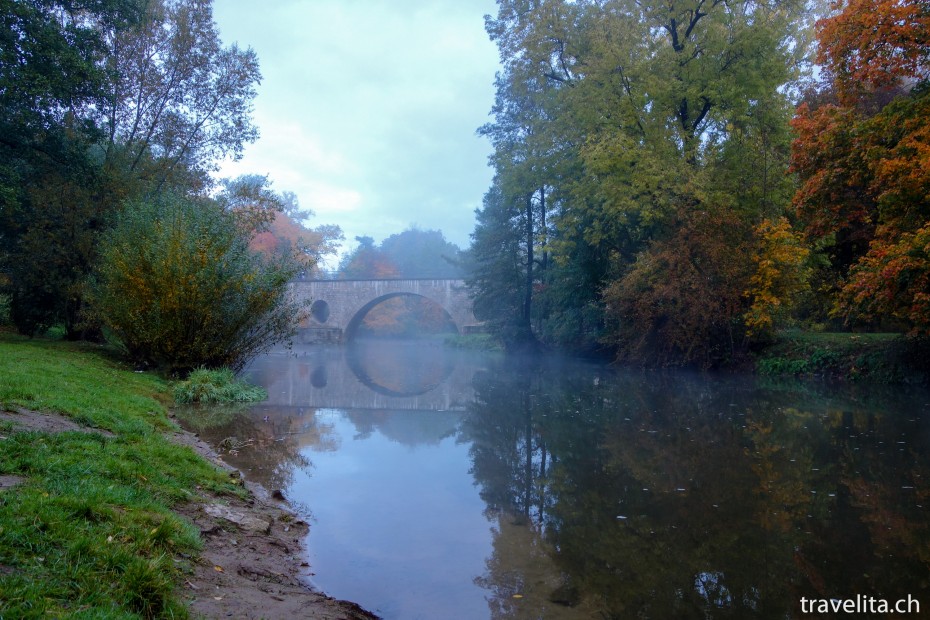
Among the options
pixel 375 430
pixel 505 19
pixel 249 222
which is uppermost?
pixel 505 19

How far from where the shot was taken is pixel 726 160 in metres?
16.7

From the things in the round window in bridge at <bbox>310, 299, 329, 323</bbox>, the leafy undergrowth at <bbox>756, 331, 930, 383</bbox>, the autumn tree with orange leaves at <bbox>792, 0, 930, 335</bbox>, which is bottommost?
the leafy undergrowth at <bbox>756, 331, 930, 383</bbox>

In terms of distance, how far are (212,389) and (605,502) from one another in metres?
8.25

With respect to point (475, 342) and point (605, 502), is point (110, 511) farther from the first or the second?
point (475, 342)

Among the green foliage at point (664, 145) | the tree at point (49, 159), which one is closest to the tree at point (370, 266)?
the green foliage at point (664, 145)

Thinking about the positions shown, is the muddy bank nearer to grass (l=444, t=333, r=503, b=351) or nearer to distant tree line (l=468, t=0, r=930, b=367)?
distant tree line (l=468, t=0, r=930, b=367)

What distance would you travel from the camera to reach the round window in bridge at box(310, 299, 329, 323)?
49219 millimetres

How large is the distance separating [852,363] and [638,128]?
8623mm

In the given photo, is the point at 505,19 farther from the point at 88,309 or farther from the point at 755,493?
the point at 755,493

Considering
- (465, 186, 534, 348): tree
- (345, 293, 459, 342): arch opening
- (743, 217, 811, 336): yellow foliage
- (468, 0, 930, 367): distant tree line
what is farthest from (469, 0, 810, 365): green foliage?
(345, 293, 459, 342): arch opening

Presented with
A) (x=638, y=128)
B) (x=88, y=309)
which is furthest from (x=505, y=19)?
(x=88, y=309)

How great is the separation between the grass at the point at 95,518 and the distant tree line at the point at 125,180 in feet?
18.5

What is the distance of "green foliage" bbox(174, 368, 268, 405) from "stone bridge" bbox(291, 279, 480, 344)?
109 feet

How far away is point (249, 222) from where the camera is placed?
62.3ft
